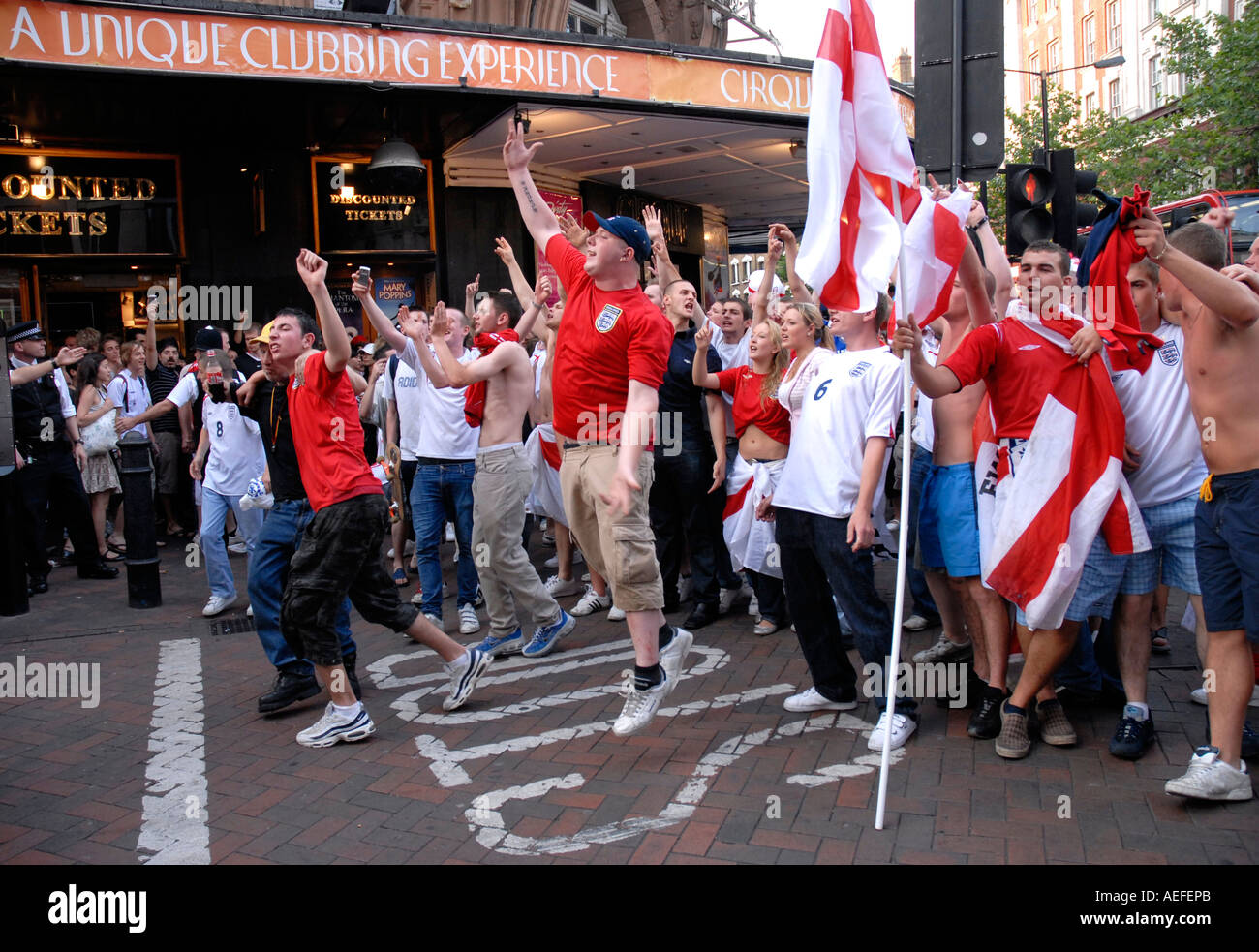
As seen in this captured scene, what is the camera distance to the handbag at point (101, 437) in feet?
31.1

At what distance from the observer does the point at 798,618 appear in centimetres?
487

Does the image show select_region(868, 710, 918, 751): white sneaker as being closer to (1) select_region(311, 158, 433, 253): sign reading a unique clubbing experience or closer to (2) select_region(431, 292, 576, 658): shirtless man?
(2) select_region(431, 292, 576, 658): shirtless man

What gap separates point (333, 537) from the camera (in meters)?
4.82

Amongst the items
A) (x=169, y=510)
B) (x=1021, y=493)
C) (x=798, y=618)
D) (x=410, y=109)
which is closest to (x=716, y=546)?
(x=798, y=618)

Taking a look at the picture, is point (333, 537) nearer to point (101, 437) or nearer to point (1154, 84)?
point (101, 437)

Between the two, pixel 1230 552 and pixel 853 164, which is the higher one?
pixel 853 164

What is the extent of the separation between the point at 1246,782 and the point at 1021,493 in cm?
131

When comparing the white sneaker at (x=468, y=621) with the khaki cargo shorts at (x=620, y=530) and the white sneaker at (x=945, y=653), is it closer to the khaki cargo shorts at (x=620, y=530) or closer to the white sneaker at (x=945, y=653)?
the khaki cargo shorts at (x=620, y=530)

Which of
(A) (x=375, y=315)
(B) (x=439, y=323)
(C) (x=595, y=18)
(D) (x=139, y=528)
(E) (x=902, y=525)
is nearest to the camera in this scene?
(E) (x=902, y=525)

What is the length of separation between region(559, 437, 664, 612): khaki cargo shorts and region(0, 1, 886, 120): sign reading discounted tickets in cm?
743

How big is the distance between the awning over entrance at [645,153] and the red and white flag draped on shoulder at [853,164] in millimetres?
7897

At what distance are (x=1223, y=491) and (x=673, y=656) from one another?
7.87ft

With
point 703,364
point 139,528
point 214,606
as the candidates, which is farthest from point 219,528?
point 703,364
